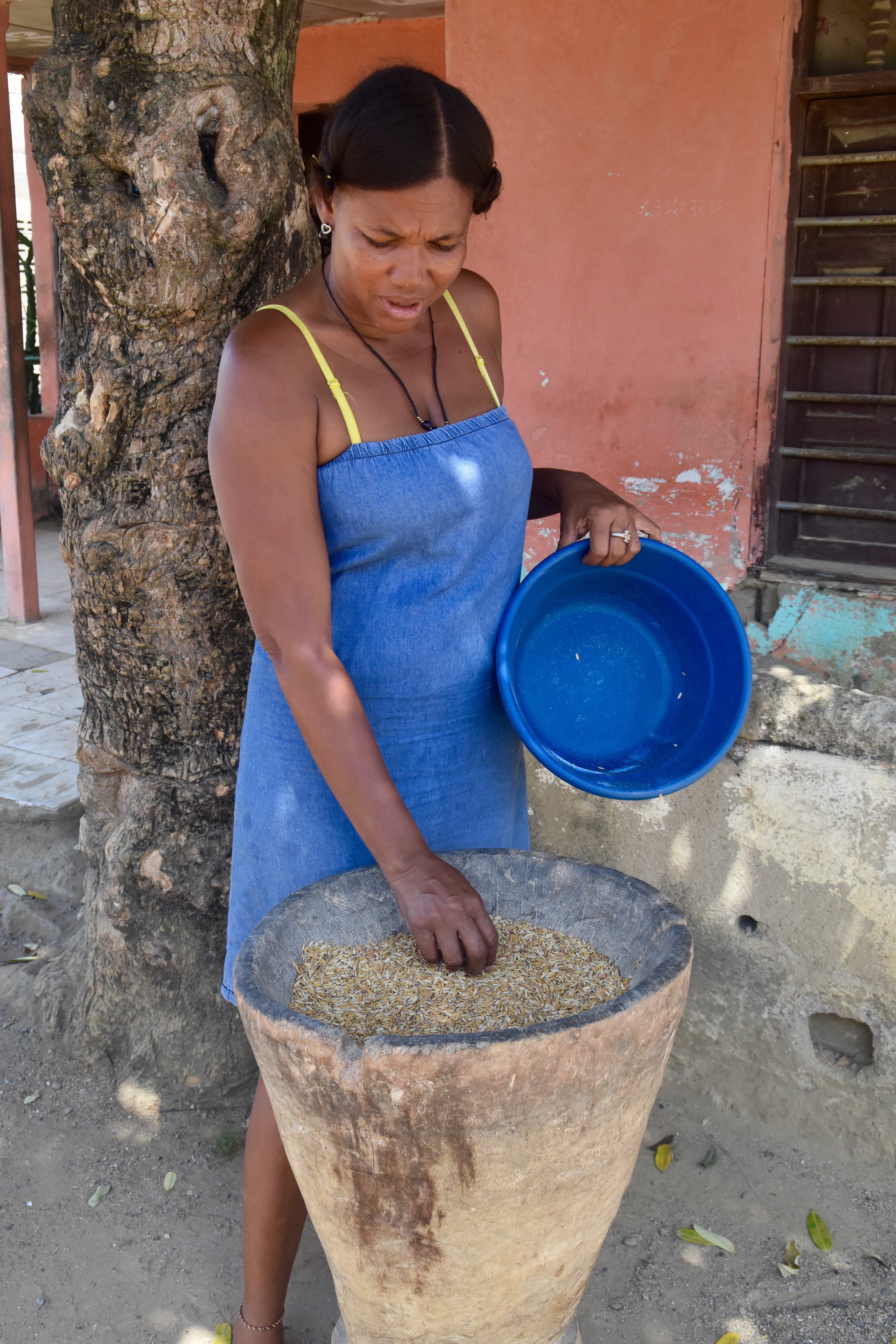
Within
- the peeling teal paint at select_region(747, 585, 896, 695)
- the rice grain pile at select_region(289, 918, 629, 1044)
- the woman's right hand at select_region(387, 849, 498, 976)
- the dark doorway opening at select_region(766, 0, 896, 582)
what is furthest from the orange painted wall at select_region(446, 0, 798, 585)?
the woman's right hand at select_region(387, 849, 498, 976)

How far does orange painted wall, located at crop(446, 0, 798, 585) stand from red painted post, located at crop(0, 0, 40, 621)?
292cm

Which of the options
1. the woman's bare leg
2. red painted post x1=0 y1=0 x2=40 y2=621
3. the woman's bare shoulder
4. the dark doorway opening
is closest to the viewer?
the woman's bare leg

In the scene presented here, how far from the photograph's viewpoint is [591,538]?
6.50 ft

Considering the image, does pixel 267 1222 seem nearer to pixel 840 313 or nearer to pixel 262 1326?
pixel 262 1326

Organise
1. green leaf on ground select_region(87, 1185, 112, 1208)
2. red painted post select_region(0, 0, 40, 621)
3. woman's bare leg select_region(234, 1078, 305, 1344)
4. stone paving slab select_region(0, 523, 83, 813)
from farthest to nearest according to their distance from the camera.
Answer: red painted post select_region(0, 0, 40, 621) → stone paving slab select_region(0, 523, 83, 813) → green leaf on ground select_region(87, 1185, 112, 1208) → woman's bare leg select_region(234, 1078, 305, 1344)

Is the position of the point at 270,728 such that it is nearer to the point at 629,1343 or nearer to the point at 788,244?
the point at 629,1343

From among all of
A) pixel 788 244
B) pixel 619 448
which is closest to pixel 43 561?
pixel 619 448

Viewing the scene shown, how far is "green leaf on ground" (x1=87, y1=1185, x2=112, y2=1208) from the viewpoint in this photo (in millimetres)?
2553

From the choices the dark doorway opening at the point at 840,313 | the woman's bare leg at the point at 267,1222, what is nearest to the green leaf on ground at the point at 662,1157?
the woman's bare leg at the point at 267,1222

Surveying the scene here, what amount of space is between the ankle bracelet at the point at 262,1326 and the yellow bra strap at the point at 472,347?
168 cm

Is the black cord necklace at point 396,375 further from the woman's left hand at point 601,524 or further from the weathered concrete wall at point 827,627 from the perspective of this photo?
the weathered concrete wall at point 827,627

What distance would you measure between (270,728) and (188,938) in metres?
1.12

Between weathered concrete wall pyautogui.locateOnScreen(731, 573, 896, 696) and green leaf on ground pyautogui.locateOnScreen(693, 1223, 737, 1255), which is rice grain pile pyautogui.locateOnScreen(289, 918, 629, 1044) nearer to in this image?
green leaf on ground pyautogui.locateOnScreen(693, 1223, 737, 1255)

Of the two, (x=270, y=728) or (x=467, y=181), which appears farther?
(x=270, y=728)
